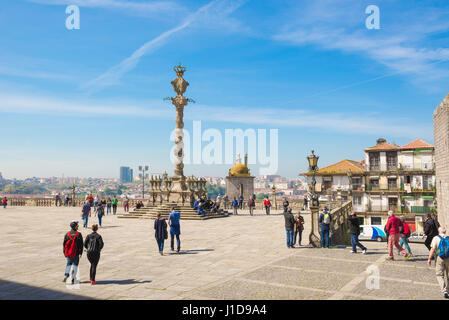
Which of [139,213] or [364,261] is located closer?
[364,261]

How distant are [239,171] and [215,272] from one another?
38.2 metres

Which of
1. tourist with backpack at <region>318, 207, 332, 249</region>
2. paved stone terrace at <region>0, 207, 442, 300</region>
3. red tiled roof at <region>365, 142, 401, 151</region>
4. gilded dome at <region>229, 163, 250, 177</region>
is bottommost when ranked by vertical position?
paved stone terrace at <region>0, 207, 442, 300</region>

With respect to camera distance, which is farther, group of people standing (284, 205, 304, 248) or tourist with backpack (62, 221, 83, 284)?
group of people standing (284, 205, 304, 248)

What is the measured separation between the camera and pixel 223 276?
855cm

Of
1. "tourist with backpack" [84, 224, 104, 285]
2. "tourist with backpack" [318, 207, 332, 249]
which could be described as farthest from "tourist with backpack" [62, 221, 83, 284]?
"tourist with backpack" [318, 207, 332, 249]

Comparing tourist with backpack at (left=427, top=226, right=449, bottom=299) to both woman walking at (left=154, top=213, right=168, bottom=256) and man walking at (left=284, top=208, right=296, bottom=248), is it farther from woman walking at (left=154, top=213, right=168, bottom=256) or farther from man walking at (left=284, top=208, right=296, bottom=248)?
woman walking at (left=154, top=213, right=168, bottom=256)

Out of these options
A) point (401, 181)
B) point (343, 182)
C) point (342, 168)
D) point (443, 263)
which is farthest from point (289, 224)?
point (342, 168)

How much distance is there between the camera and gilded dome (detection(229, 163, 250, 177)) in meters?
46.6

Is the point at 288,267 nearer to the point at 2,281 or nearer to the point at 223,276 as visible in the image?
the point at 223,276

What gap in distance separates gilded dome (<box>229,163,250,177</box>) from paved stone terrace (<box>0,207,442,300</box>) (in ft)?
106

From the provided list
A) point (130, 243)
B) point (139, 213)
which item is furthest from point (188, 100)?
point (130, 243)

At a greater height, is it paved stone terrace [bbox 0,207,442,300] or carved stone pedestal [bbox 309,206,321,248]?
carved stone pedestal [bbox 309,206,321,248]

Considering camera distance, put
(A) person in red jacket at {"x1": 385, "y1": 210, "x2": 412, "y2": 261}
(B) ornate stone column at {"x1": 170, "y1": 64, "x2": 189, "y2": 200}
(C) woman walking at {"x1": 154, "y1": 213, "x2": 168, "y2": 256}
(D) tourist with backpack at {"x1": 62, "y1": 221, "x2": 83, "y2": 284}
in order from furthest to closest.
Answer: (B) ornate stone column at {"x1": 170, "y1": 64, "x2": 189, "y2": 200} → (C) woman walking at {"x1": 154, "y1": 213, "x2": 168, "y2": 256} → (A) person in red jacket at {"x1": 385, "y1": 210, "x2": 412, "y2": 261} → (D) tourist with backpack at {"x1": 62, "y1": 221, "x2": 83, "y2": 284}
